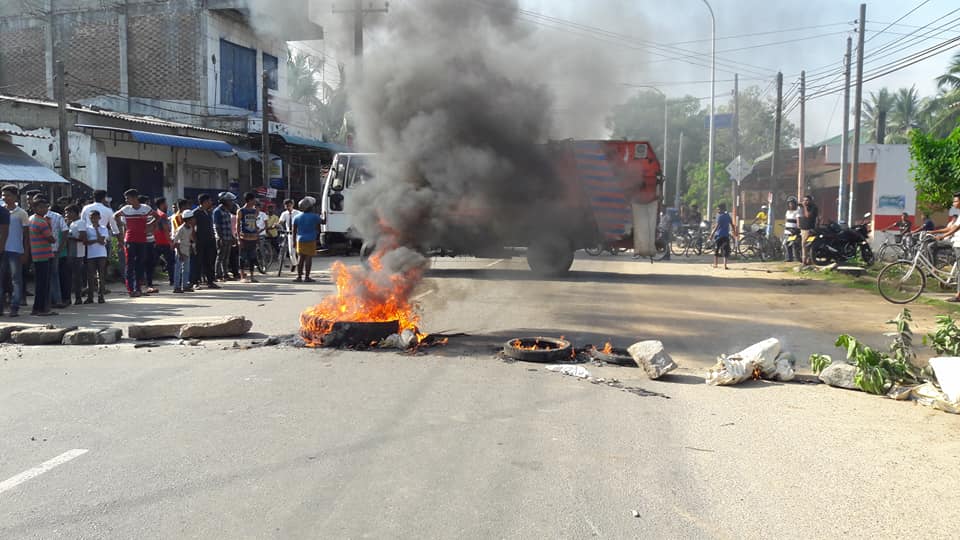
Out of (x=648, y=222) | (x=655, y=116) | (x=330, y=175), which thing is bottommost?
(x=648, y=222)

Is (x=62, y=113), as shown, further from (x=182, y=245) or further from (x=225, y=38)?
(x=225, y=38)

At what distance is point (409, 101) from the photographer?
30.2 ft

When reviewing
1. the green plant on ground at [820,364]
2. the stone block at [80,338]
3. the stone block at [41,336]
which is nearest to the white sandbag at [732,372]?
the green plant on ground at [820,364]

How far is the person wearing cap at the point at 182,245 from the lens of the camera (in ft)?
38.5

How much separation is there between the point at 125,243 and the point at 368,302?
634 cm

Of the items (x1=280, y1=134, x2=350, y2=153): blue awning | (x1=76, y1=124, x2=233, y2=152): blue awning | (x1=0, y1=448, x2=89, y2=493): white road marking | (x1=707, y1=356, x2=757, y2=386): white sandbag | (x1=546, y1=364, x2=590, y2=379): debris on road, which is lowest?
(x1=0, y1=448, x2=89, y2=493): white road marking

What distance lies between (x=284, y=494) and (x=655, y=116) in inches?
1503

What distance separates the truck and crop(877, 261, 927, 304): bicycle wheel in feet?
14.7

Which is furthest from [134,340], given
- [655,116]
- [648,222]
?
[655,116]

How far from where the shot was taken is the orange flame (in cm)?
724

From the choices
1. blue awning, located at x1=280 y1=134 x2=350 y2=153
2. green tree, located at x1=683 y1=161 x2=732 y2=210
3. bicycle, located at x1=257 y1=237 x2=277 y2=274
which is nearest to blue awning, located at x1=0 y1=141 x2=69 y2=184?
bicycle, located at x1=257 y1=237 x2=277 y2=274

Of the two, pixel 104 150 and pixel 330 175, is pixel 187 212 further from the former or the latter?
pixel 104 150

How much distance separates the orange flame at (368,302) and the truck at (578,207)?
11.9ft

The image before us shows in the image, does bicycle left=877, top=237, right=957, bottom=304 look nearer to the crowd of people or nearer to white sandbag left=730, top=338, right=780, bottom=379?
white sandbag left=730, top=338, right=780, bottom=379
